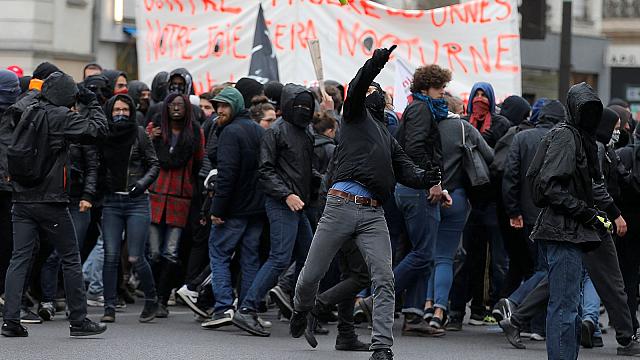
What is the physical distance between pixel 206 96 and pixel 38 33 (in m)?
14.1

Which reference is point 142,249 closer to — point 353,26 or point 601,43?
point 353,26

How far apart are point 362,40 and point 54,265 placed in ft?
16.2

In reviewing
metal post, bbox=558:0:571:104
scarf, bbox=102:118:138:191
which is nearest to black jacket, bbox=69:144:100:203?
scarf, bbox=102:118:138:191

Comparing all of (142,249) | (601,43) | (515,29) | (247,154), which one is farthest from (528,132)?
(601,43)

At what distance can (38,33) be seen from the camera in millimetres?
27281

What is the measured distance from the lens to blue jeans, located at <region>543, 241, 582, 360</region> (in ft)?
28.7

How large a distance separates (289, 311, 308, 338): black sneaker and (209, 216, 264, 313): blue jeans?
4.40 feet

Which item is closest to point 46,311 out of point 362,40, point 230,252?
point 230,252

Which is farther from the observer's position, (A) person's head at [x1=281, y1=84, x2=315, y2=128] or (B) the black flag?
(B) the black flag

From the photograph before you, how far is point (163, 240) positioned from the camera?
40.9ft

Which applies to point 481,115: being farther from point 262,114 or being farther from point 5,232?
point 5,232

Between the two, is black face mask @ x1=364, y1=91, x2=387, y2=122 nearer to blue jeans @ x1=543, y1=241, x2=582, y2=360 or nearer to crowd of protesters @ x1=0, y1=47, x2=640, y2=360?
crowd of protesters @ x1=0, y1=47, x2=640, y2=360

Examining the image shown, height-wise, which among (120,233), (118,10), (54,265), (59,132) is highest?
(118,10)

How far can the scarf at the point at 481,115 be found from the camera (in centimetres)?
1245
